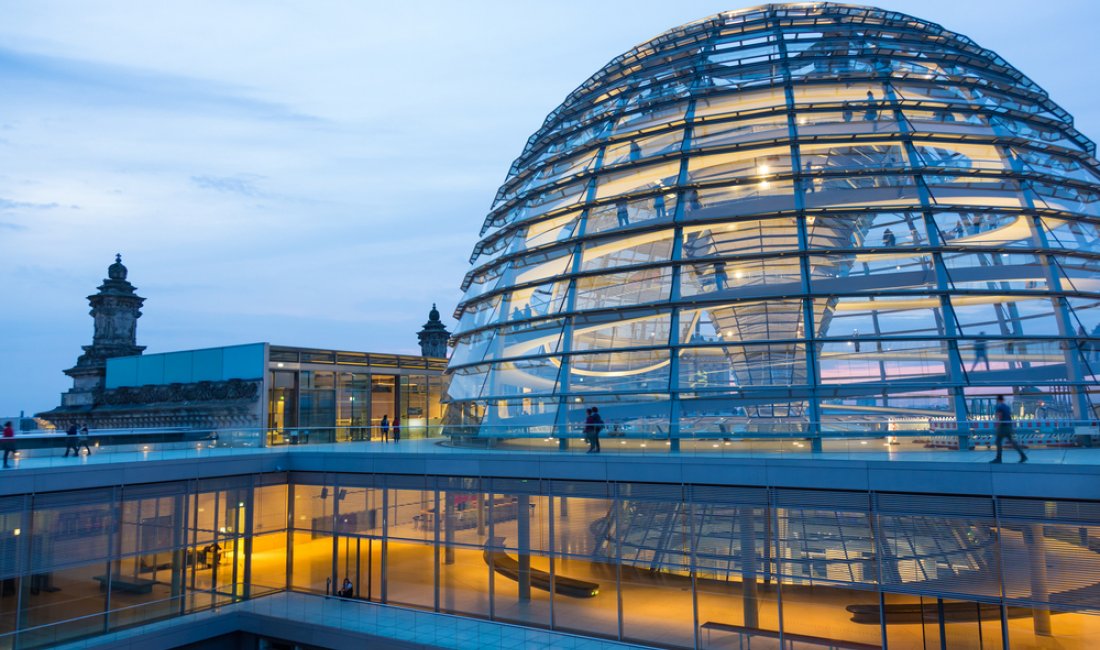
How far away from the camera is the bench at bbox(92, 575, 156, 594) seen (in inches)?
818

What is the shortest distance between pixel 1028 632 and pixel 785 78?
18081 mm

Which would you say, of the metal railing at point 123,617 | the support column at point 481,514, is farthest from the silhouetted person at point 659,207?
the metal railing at point 123,617

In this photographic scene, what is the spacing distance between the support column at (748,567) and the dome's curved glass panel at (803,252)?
2.82m

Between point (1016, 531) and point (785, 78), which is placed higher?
point (785, 78)

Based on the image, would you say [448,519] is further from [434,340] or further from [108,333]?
[434,340]

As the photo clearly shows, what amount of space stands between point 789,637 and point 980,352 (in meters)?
9.01

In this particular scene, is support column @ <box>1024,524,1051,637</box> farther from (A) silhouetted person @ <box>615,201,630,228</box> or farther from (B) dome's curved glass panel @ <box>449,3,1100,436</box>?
(A) silhouetted person @ <box>615,201,630,228</box>

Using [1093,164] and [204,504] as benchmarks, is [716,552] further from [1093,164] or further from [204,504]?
[1093,164]

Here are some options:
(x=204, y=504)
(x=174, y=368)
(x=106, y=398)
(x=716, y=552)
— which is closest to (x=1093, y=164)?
(x=716, y=552)

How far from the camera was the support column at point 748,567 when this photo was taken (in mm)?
17969

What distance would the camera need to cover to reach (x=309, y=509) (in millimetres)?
24797

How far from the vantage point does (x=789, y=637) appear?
693 inches

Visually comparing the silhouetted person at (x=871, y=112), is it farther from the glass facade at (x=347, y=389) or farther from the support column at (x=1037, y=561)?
the glass facade at (x=347, y=389)

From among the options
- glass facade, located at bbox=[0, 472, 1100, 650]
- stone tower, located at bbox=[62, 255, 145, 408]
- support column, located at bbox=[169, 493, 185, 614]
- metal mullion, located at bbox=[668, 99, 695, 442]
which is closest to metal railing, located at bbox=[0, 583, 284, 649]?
glass facade, located at bbox=[0, 472, 1100, 650]
